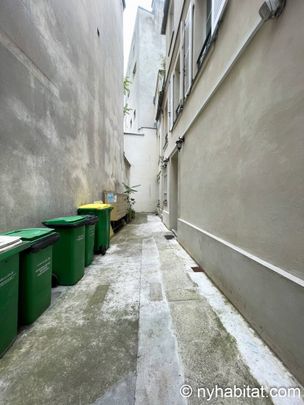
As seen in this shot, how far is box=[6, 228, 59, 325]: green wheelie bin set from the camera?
71.9 inches

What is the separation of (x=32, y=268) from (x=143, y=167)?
39.1ft

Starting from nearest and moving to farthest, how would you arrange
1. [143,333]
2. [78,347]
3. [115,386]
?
[115,386] < [78,347] < [143,333]

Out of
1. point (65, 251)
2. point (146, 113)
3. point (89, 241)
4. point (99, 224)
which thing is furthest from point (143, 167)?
point (65, 251)

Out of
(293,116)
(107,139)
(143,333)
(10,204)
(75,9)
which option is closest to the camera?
(293,116)

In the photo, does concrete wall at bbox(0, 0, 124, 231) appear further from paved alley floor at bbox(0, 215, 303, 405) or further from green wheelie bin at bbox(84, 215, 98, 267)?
paved alley floor at bbox(0, 215, 303, 405)

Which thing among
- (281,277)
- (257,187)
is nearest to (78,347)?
(281,277)

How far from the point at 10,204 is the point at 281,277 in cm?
298

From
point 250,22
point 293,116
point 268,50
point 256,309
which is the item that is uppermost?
point 250,22

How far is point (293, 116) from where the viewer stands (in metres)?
1.41

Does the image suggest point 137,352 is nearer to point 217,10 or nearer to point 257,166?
point 257,166

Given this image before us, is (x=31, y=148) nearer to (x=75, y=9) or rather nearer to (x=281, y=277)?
(x=281, y=277)

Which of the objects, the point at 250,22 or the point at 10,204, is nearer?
the point at 250,22

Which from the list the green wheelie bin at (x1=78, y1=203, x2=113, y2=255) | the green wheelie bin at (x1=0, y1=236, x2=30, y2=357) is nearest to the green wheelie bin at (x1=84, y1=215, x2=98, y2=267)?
the green wheelie bin at (x1=78, y1=203, x2=113, y2=255)

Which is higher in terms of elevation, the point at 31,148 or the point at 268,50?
the point at 268,50
